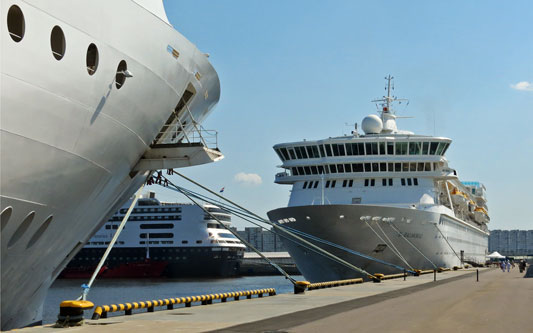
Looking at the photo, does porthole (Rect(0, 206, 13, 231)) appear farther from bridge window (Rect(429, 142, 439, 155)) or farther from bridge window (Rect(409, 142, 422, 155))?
bridge window (Rect(429, 142, 439, 155))

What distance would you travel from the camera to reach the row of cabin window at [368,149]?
38.3 metres

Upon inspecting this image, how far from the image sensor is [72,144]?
11.7m

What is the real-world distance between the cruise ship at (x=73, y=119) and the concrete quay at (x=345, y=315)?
1.87m

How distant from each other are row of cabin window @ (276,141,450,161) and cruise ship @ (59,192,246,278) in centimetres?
4662

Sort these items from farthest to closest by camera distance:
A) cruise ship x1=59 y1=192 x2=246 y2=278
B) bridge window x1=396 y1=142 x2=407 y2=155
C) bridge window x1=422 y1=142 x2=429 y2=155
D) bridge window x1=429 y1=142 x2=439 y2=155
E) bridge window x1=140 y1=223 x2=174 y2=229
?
1. bridge window x1=140 y1=223 x2=174 y2=229
2. cruise ship x1=59 y1=192 x2=246 y2=278
3. bridge window x1=429 y1=142 x2=439 y2=155
4. bridge window x1=422 y1=142 x2=429 y2=155
5. bridge window x1=396 y1=142 x2=407 y2=155

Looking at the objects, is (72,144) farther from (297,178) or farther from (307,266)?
(297,178)

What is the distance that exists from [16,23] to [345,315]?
994 centimetres

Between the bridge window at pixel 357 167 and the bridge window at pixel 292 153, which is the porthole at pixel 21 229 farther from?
the bridge window at pixel 292 153

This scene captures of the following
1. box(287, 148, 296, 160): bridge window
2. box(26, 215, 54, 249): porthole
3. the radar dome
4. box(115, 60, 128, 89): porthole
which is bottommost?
box(26, 215, 54, 249): porthole

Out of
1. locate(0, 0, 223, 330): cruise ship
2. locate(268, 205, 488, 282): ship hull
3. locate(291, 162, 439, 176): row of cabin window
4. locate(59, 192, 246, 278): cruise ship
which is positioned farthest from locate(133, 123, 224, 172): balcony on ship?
locate(59, 192, 246, 278): cruise ship

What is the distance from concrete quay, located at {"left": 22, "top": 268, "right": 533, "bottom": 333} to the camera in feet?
44.9

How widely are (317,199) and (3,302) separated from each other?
1040 inches

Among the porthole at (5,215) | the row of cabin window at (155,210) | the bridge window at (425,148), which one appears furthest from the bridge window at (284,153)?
the row of cabin window at (155,210)

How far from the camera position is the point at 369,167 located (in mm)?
38156
